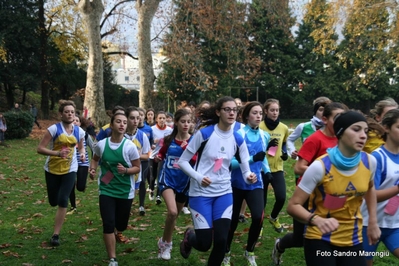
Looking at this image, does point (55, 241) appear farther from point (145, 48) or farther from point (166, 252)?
point (145, 48)

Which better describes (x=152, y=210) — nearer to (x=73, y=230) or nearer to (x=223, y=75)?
(x=73, y=230)

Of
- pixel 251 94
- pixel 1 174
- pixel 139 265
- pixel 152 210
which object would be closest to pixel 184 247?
pixel 139 265

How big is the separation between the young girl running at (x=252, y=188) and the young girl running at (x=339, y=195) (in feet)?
6.87

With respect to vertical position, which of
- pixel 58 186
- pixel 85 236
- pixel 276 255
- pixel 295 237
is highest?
pixel 58 186

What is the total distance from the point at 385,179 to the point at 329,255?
38.9 inches

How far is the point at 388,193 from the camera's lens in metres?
4.07

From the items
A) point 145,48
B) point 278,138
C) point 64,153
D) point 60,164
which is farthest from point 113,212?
point 145,48

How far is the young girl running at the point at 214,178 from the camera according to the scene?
5.11 metres

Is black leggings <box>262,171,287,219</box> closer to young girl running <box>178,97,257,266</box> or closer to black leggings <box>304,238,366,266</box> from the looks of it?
young girl running <box>178,97,257,266</box>

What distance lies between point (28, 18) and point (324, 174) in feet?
124

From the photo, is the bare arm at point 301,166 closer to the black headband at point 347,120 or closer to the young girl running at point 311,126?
the black headband at point 347,120

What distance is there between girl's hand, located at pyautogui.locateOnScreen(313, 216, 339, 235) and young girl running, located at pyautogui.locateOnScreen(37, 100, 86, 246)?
14.8ft

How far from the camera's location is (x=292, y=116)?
5084cm

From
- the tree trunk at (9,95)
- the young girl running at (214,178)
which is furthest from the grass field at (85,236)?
the tree trunk at (9,95)
